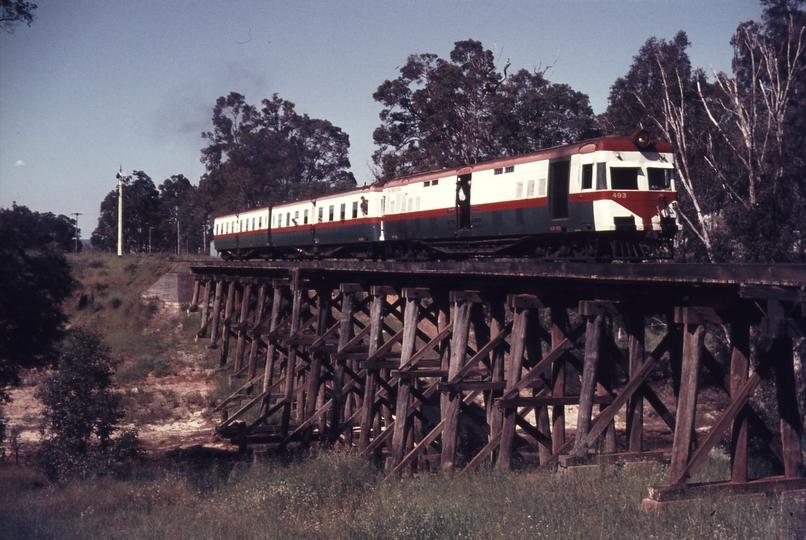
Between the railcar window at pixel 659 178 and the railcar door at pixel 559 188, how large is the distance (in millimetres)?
1422

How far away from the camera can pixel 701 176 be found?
27766 millimetres

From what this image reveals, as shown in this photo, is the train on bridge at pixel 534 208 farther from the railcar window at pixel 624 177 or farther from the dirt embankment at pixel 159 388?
the dirt embankment at pixel 159 388

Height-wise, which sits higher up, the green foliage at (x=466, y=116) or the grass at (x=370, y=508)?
the green foliage at (x=466, y=116)

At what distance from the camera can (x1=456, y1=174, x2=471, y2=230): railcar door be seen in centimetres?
1630

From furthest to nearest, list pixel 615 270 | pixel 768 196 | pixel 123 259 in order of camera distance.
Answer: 1. pixel 123 259
2. pixel 768 196
3. pixel 615 270

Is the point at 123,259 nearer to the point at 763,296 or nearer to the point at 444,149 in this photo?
the point at 444,149

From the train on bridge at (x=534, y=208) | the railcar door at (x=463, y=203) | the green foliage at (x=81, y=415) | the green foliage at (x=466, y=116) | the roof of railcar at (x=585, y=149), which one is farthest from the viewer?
the green foliage at (x=466, y=116)

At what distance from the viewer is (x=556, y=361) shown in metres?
11.4

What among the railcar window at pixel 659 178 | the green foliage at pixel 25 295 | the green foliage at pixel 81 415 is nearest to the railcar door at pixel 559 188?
the railcar window at pixel 659 178

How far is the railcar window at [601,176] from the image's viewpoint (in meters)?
12.5

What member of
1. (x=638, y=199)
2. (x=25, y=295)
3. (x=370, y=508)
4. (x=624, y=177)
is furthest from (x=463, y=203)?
(x=25, y=295)

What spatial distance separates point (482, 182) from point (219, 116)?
54318mm

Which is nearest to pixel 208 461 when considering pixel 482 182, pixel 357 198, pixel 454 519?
pixel 357 198

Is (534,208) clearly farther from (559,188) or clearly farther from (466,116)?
(466,116)
